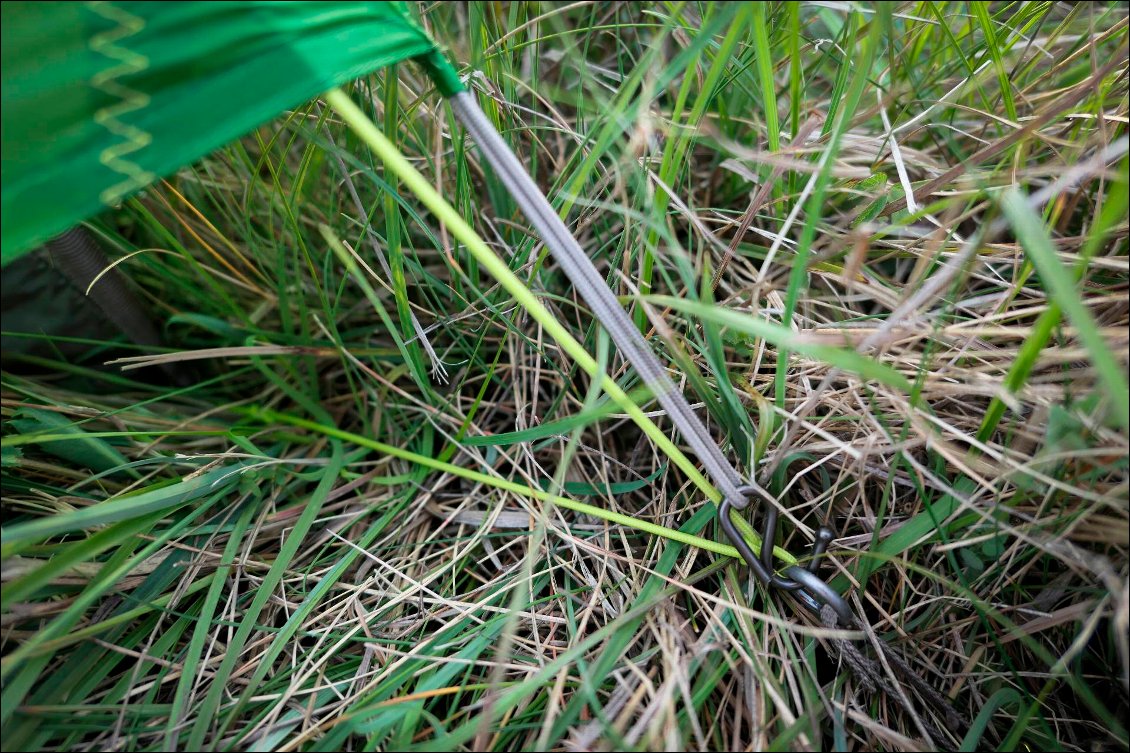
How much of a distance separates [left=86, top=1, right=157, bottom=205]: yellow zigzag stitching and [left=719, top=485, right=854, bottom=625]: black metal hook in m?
0.65

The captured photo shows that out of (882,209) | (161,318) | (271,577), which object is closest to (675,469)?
(882,209)

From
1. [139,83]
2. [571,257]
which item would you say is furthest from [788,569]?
[139,83]

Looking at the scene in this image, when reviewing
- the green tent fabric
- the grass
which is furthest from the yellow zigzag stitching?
the grass

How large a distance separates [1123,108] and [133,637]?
1314mm

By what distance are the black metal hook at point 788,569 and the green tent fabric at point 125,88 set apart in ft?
1.92

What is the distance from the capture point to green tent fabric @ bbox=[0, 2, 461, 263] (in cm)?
55

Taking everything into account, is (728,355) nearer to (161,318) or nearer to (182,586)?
(182,586)

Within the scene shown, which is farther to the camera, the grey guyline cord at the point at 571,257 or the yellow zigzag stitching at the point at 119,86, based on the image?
the grey guyline cord at the point at 571,257

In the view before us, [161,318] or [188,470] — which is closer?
[188,470]

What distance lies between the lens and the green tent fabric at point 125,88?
0.55 m

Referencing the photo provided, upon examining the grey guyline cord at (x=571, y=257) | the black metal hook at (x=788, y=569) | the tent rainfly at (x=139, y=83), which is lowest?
the black metal hook at (x=788, y=569)

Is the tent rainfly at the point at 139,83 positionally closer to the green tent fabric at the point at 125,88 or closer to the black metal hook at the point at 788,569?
the green tent fabric at the point at 125,88

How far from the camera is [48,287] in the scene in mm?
1120

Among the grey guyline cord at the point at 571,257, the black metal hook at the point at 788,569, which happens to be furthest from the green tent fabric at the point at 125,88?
the black metal hook at the point at 788,569
